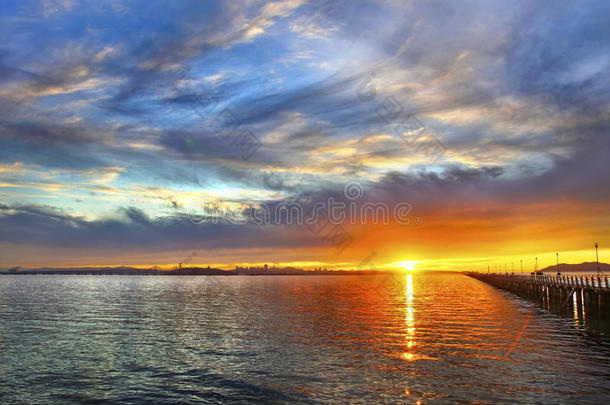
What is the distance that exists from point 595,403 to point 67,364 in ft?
97.9

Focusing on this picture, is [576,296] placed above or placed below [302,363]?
above

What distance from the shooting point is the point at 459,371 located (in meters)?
26.0

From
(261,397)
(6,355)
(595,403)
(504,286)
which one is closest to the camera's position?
(595,403)

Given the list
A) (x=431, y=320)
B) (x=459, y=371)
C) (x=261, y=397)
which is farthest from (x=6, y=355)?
(x=431, y=320)

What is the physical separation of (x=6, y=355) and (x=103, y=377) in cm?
1177

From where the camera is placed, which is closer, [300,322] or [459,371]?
[459,371]

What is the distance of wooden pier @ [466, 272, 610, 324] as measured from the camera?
4976 centimetres

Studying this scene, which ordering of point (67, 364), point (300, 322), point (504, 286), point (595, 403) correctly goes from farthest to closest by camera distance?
point (504, 286)
point (300, 322)
point (67, 364)
point (595, 403)

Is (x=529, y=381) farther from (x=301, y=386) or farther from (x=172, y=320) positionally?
(x=172, y=320)

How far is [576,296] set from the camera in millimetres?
65750

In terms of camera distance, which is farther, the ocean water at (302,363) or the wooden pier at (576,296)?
the wooden pier at (576,296)

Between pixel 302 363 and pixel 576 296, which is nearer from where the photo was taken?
pixel 302 363

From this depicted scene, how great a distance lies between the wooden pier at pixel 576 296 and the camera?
49.8 metres

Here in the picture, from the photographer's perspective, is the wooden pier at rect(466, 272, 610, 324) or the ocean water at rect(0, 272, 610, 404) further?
the wooden pier at rect(466, 272, 610, 324)
